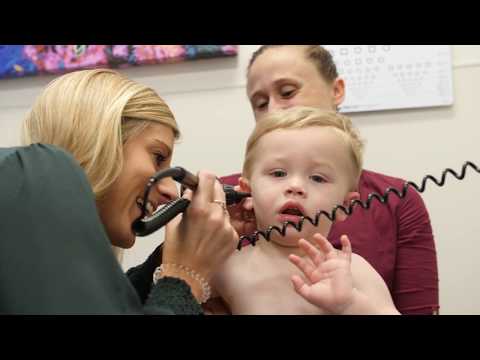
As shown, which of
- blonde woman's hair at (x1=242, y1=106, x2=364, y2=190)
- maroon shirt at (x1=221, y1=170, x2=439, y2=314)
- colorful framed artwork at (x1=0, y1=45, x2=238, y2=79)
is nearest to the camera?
blonde woman's hair at (x1=242, y1=106, x2=364, y2=190)

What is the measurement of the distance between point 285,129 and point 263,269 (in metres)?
0.30

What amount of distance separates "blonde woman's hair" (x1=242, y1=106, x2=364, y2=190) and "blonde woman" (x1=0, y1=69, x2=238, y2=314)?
180 mm

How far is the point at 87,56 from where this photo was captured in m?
2.25

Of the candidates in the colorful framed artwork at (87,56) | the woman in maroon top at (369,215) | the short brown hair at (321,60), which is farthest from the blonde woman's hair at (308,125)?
the colorful framed artwork at (87,56)

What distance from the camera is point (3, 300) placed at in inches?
26.8

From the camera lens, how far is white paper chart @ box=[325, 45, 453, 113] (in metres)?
1.99

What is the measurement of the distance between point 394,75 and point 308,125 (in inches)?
38.9

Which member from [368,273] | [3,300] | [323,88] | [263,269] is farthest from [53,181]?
[323,88]

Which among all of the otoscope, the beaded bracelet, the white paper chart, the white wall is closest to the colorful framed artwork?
the white wall

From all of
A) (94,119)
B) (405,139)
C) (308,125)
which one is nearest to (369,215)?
(308,125)

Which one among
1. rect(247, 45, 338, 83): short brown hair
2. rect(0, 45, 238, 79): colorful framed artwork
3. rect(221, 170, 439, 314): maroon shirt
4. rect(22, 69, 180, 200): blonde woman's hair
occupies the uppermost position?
rect(0, 45, 238, 79): colorful framed artwork

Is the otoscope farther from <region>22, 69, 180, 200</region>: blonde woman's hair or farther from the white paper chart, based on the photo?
the white paper chart

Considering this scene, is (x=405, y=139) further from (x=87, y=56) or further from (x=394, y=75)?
(x=87, y=56)
